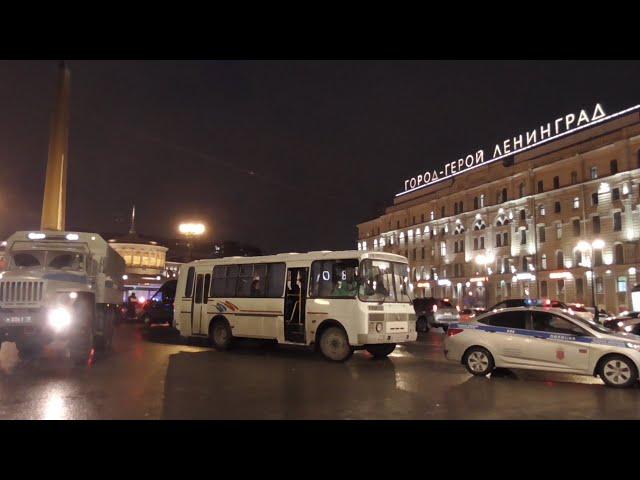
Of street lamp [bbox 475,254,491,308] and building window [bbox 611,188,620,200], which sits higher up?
building window [bbox 611,188,620,200]

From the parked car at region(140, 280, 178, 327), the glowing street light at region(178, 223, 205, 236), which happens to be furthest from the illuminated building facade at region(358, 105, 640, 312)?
the parked car at region(140, 280, 178, 327)

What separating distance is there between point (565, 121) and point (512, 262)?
17367 mm

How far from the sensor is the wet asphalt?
7.93 metres

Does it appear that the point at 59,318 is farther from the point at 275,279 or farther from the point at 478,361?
the point at 478,361

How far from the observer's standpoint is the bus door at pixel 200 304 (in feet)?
57.0

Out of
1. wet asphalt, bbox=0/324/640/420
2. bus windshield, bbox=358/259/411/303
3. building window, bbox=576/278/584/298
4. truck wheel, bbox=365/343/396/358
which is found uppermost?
building window, bbox=576/278/584/298

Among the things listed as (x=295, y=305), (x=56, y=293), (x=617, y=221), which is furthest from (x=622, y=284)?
(x=56, y=293)

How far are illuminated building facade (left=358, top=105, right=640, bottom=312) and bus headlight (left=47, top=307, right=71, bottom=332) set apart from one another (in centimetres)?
3942

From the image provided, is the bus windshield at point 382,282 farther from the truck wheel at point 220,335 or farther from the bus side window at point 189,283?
the bus side window at point 189,283

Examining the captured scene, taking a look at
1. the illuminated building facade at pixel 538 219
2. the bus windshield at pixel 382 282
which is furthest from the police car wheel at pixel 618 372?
the illuminated building facade at pixel 538 219

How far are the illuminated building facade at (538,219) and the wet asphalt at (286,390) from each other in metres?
36.0

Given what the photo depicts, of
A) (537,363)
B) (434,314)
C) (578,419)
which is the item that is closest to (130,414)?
(578,419)

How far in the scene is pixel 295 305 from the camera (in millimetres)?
14805

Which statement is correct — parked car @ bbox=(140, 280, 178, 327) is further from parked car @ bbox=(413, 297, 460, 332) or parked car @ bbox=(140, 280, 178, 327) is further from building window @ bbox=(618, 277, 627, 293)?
building window @ bbox=(618, 277, 627, 293)
